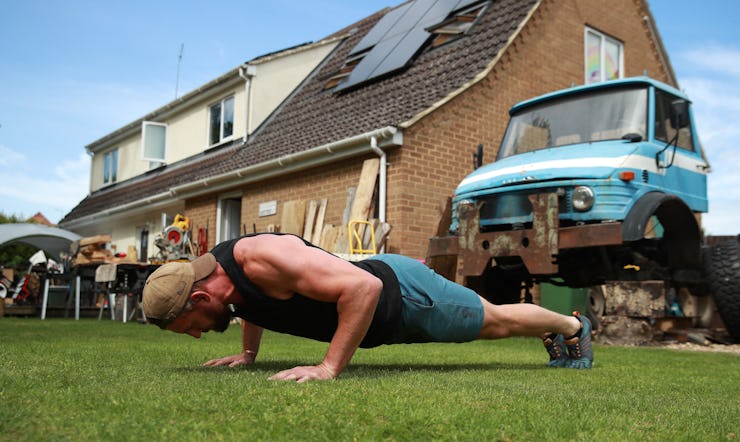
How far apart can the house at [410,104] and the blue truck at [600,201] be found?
2750 mm

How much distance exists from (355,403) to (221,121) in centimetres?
1618

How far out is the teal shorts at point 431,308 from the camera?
13.4ft

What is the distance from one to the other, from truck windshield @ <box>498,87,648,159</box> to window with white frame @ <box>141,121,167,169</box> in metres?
14.2

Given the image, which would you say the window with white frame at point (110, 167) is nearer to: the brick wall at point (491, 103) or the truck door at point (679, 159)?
the brick wall at point (491, 103)

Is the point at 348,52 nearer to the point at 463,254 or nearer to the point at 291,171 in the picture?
the point at 291,171

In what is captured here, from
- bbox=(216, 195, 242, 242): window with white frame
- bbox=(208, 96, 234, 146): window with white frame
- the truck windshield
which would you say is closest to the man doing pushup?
the truck windshield

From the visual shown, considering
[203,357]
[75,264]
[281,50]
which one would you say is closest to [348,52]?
[281,50]

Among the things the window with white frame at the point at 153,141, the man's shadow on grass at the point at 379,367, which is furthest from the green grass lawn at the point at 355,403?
the window with white frame at the point at 153,141

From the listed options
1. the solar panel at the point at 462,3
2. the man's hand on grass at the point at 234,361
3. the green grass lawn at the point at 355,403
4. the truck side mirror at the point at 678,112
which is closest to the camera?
the green grass lawn at the point at 355,403

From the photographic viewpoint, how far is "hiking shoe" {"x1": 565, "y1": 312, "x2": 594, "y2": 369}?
4.95 m

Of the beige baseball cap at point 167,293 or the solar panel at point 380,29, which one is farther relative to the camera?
the solar panel at point 380,29

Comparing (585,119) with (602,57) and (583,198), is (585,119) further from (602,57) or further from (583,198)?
(602,57)

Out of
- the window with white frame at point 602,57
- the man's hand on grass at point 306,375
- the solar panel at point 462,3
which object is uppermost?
the solar panel at point 462,3

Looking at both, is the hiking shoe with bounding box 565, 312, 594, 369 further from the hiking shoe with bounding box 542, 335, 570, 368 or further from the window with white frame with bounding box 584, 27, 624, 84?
the window with white frame with bounding box 584, 27, 624, 84
